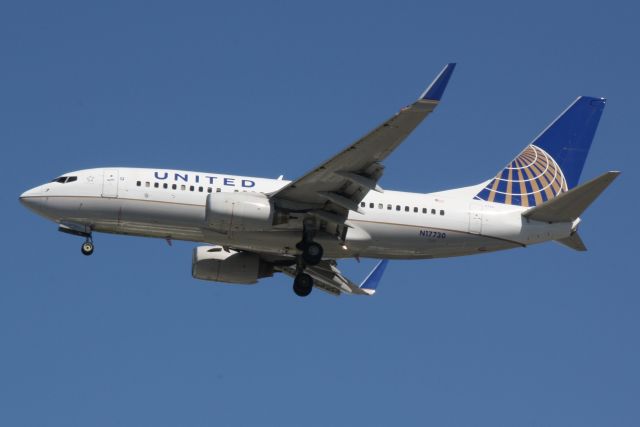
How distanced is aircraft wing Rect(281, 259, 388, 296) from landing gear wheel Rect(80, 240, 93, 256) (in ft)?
27.6

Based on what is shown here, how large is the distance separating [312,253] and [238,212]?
3.47 metres

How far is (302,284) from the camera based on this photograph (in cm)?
4625

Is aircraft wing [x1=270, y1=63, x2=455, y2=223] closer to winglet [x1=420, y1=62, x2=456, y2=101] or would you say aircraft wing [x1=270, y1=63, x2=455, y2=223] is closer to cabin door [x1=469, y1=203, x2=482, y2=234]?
winglet [x1=420, y1=62, x2=456, y2=101]

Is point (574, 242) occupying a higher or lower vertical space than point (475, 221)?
lower

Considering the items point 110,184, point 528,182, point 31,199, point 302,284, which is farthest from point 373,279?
point 31,199

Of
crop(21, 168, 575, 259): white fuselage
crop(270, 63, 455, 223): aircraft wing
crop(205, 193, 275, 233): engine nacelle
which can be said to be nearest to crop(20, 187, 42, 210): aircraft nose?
crop(21, 168, 575, 259): white fuselage

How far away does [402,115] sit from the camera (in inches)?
1491

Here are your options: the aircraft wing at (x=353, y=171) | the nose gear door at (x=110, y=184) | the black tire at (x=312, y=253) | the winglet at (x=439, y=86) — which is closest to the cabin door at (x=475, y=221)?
the aircraft wing at (x=353, y=171)

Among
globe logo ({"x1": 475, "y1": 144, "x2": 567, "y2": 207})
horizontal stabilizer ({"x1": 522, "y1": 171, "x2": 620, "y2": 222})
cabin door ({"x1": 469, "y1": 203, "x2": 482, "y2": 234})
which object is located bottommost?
cabin door ({"x1": 469, "y1": 203, "x2": 482, "y2": 234})

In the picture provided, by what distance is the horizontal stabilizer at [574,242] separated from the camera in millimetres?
45000

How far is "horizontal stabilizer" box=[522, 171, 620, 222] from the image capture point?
136 feet

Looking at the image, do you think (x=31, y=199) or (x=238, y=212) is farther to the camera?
(x=31, y=199)

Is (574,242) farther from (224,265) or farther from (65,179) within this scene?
(65,179)

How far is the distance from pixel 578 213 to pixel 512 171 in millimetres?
4814
